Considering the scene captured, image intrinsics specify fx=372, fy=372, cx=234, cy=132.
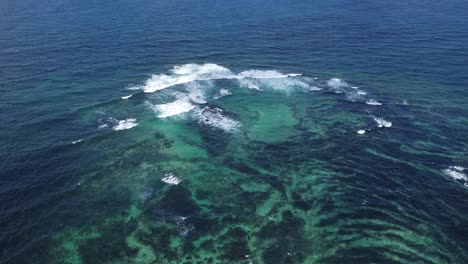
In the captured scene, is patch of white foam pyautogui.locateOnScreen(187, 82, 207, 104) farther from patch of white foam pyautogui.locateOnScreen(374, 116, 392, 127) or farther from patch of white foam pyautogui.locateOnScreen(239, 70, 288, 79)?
patch of white foam pyautogui.locateOnScreen(374, 116, 392, 127)

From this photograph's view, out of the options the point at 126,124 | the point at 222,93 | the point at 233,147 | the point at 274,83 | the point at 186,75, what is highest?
the point at 186,75

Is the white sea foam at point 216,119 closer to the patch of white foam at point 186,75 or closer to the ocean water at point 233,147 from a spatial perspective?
the ocean water at point 233,147

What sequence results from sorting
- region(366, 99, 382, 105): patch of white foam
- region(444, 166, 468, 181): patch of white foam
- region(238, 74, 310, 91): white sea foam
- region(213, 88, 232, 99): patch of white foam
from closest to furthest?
1. region(444, 166, 468, 181): patch of white foam
2. region(366, 99, 382, 105): patch of white foam
3. region(213, 88, 232, 99): patch of white foam
4. region(238, 74, 310, 91): white sea foam

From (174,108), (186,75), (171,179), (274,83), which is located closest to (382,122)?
(274,83)

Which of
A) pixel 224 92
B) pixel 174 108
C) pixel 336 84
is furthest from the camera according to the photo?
pixel 336 84

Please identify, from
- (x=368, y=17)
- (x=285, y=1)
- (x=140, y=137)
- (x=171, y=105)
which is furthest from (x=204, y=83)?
(x=285, y=1)

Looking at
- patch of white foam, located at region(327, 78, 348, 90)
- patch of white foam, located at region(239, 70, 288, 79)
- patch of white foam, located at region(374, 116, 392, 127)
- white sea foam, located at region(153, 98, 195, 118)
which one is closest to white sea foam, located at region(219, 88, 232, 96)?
white sea foam, located at region(153, 98, 195, 118)

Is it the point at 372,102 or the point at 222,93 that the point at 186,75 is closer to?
the point at 222,93
